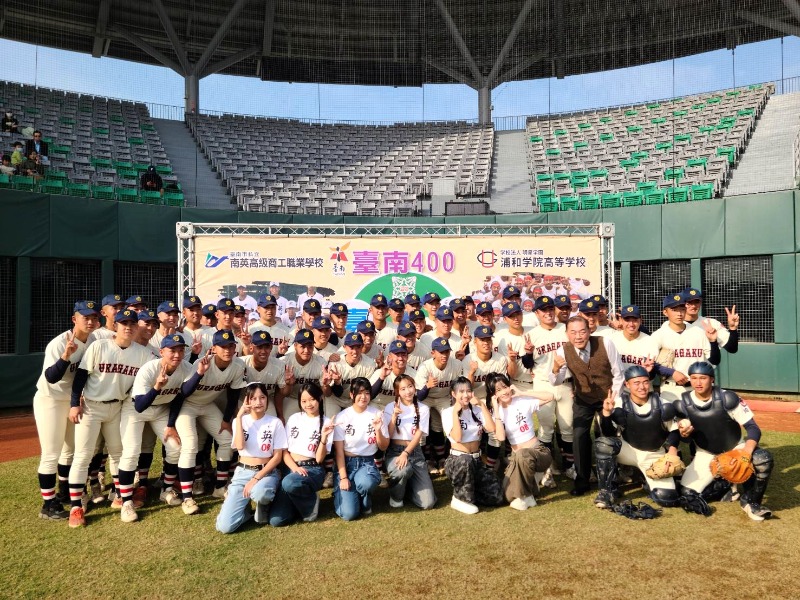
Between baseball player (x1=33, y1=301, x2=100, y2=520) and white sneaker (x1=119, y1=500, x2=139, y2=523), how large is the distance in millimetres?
643

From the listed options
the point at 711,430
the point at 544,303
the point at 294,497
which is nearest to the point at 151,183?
the point at 544,303

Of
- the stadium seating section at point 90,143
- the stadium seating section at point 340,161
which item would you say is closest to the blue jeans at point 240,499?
the stadium seating section at point 90,143

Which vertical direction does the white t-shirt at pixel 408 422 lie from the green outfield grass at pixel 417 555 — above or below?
above

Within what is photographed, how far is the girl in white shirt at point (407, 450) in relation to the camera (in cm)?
601

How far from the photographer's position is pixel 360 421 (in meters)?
6.14

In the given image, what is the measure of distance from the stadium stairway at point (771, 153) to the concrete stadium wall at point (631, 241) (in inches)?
102

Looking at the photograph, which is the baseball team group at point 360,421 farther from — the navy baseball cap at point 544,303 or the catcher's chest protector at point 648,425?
the navy baseball cap at point 544,303

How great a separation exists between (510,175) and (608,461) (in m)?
18.4

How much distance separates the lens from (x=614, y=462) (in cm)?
593

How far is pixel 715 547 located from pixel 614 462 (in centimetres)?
126

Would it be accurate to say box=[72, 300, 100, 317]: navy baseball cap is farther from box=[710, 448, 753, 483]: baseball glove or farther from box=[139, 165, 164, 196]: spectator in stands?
box=[139, 165, 164, 196]: spectator in stands

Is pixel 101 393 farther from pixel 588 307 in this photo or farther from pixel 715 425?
pixel 715 425

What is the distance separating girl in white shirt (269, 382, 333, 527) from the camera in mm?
5562

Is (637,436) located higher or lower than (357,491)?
higher
